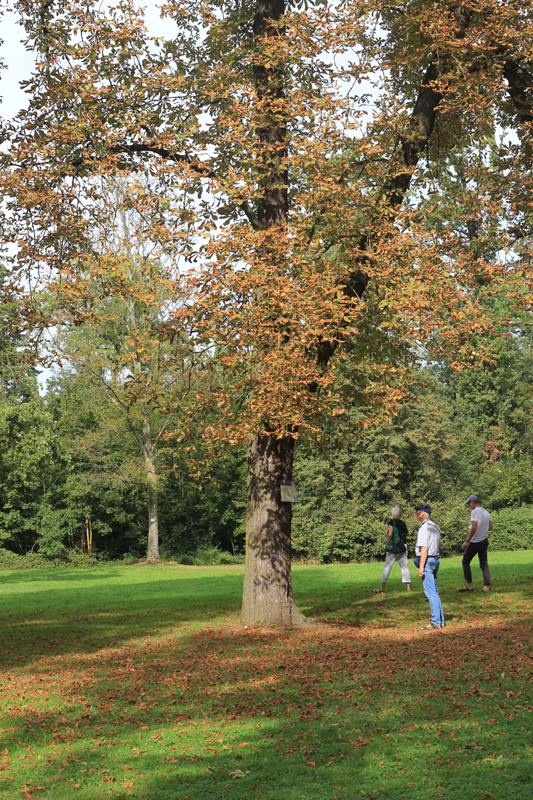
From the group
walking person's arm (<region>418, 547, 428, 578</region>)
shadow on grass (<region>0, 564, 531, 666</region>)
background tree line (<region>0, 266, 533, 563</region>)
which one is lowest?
shadow on grass (<region>0, 564, 531, 666</region>)

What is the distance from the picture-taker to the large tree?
9922mm

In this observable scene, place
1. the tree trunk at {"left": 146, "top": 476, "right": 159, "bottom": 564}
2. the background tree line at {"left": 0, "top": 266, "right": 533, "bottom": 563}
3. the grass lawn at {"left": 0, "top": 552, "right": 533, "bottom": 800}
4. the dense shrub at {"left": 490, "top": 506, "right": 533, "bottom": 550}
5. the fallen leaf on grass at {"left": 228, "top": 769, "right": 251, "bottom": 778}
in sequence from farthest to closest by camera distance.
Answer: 1. the tree trunk at {"left": 146, "top": 476, "right": 159, "bottom": 564}
2. the dense shrub at {"left": 490, "top": 506, "right": 533, "bottom": 550}
3. the background tree line at {"left": 0, "top": 266, "right": 533, "bottom": 563}
4. the fallen leaf on grass at {"left": 228, "top": 769, "right": 251, "bottom": 778}
5. the grass lawn at {"left": 0, "top": 552, "right": 533, "bottom": 800}

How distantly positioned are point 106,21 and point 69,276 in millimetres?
4231

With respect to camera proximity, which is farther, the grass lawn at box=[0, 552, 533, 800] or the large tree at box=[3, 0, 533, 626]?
the large tree at box=[3, 0, 533, 626]

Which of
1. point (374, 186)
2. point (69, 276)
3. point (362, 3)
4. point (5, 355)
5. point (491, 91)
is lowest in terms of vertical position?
point (5, 355)

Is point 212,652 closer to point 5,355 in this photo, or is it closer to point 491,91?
point 5,355

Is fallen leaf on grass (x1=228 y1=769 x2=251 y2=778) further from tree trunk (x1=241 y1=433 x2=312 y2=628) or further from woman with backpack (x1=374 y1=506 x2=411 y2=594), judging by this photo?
woman with backpack (x1=374 y1=506 x2=411 y2=594)

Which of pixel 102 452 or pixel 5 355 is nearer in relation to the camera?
pixel 5 355

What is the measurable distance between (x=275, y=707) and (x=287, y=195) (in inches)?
344

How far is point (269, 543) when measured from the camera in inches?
476

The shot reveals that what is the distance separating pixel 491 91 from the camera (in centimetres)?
1152

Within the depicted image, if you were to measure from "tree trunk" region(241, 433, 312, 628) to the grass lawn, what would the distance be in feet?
1.82

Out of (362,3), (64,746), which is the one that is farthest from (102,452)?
(64,746)

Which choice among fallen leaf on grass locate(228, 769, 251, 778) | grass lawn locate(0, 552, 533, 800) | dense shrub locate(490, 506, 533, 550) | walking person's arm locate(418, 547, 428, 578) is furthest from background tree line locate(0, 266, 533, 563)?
fallen leaf on grass locate(228, 769, 251, 778)
